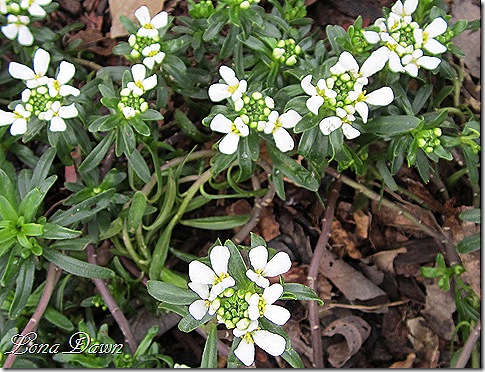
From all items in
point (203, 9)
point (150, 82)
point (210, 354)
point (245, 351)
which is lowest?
point (210, 354)

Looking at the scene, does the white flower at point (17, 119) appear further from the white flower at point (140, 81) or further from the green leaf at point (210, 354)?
the green leaf at point (210, 354)

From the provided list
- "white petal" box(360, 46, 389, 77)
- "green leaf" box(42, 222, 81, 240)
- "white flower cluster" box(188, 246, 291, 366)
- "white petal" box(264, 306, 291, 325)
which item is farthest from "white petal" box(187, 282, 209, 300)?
"white petal" box(360, 46, 389, 77)

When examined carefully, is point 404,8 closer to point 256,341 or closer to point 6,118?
point 256,341

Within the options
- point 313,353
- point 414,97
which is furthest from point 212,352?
point 414,97

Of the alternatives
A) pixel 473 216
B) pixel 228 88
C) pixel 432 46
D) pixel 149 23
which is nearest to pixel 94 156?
pixel 149 23

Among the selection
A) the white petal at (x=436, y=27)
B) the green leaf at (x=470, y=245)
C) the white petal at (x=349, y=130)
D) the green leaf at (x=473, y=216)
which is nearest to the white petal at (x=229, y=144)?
the white petal at (x=349, y=130)

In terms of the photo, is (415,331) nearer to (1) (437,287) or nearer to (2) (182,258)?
(1) (437,287)

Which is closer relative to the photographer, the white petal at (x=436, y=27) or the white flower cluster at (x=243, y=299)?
the white flower cluster at (x=243, y=299)
